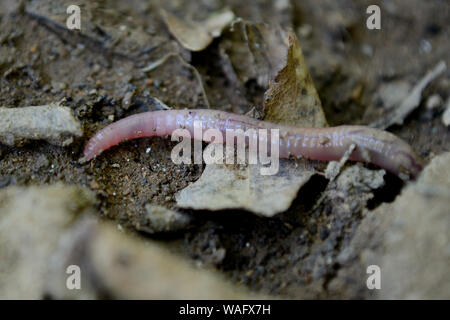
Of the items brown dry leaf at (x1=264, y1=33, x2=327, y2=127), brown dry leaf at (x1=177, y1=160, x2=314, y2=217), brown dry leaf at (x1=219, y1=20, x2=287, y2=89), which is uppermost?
brown dry leaf at (x1=219, y1=20, x2=287, y2=89)

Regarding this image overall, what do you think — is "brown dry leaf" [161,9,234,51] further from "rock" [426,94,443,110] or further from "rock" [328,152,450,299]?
"rock" [328,152,450,299]

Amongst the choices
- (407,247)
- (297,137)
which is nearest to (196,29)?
(297,137)

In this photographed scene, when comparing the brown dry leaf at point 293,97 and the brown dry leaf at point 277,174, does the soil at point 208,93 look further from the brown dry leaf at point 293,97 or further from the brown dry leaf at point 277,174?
the brown dry leaf at point 293,97

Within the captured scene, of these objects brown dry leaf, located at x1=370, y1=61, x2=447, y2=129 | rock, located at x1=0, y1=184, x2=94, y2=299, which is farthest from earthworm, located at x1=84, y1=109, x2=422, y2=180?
brown dry leaf, located at x1=370, y1=61, x2=447, y2=129

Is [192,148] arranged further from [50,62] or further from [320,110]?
[50,62]

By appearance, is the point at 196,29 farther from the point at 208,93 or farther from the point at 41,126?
the point at 41,126

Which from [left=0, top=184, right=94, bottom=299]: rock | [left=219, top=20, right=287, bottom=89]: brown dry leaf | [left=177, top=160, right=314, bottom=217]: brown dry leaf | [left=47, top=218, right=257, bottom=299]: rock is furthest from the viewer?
[left=219, top=20, right=287, bottom=89]: brown dry leaf
